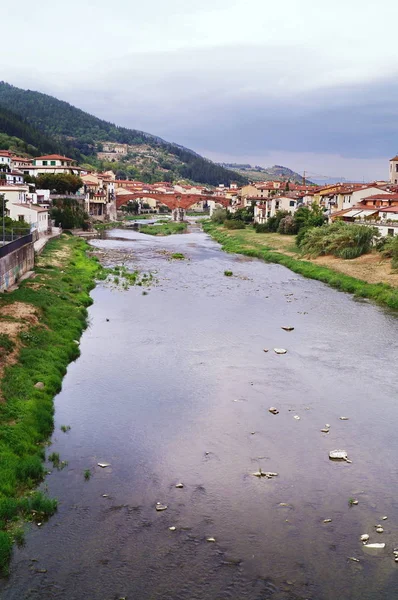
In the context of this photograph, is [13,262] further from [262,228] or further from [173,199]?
[173,199]

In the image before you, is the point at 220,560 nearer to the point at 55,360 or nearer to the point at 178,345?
the point at 55,360

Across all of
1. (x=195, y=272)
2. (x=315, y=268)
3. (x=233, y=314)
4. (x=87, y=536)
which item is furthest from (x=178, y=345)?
(x=315, y=268)

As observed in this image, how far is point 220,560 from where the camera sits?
30.5 ft

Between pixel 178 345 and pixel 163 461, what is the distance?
8.99 m

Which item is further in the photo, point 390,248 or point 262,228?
point 262,228

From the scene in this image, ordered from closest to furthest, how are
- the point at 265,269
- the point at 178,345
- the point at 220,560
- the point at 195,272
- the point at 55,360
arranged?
the point at 220,560
the point at 55,360
the point at 178,345
the point at 195,272
the point at 265,269

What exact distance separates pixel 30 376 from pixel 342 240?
3441 cm

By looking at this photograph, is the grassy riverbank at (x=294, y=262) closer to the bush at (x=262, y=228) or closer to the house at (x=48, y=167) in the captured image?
the bush at (x=262, y=228)

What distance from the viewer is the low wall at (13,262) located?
24.2 meters

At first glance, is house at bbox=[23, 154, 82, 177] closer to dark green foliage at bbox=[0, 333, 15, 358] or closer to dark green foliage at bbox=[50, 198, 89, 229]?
dark green foliage at bbox=[50, 198, 89, 229]

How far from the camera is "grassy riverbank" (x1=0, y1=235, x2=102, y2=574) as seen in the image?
10383 millimetres

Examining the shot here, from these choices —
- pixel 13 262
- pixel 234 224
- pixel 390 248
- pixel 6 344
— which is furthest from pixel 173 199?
pixel 6 344

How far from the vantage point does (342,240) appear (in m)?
45.8

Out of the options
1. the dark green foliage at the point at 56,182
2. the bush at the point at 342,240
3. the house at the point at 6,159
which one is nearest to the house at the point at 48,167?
the house at the point at 6,159
